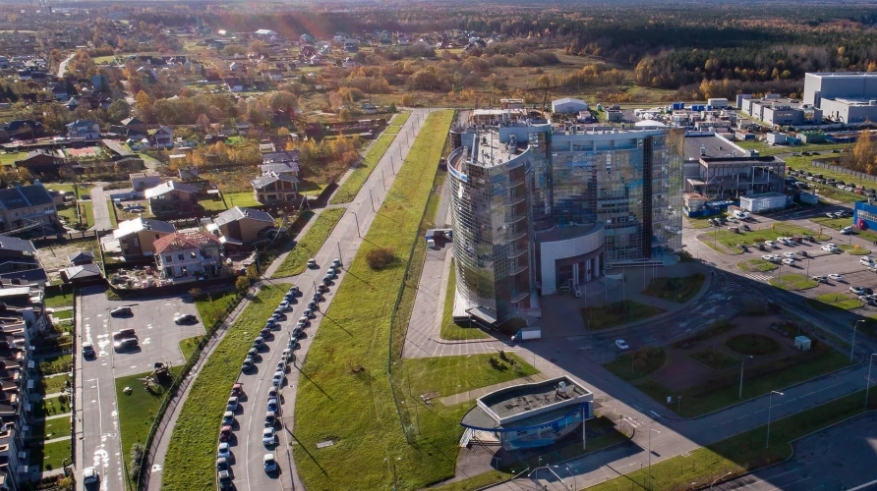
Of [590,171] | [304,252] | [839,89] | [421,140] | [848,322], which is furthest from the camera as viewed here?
[839,89]

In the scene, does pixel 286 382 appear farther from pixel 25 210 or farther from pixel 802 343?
pixel 25 210

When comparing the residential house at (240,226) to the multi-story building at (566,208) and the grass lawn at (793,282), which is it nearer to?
the multi-story building at (566,208)

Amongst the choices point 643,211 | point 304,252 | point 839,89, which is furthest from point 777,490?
point 839,89

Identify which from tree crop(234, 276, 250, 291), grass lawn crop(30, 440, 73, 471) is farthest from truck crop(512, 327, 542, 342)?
grass lawn crop(30, 440, 73, 471)

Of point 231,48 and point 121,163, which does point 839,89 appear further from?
point 231,48

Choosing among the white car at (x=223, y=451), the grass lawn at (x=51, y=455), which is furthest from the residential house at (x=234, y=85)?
the white car at (x=223, y=451)

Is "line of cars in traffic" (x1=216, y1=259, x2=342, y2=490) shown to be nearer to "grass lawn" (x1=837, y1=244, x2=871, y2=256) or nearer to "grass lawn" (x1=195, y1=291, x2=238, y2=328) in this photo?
"grass lawn" (x1=195, y1=291, x2=238, y2=328)
